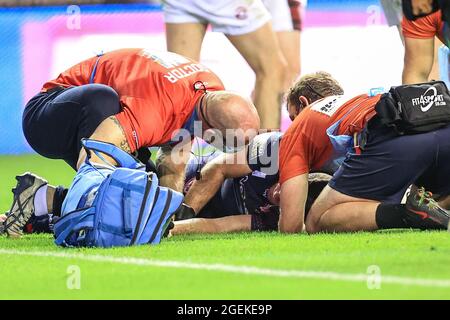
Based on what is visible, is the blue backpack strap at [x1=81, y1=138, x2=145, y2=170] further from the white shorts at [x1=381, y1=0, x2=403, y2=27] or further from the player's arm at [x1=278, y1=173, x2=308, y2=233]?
the white shorts at [x1=381, y1=0, x2=403, y2=27]

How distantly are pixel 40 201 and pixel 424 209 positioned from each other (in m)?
2.29

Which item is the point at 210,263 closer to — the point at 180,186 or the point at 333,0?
the point at 180,186

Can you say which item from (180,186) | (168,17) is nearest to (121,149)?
(180,186)

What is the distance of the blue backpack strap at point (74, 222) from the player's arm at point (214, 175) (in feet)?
4.34

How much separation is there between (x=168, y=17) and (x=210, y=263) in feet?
20.8

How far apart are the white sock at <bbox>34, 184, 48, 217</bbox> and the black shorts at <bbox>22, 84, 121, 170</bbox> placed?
0.31 m

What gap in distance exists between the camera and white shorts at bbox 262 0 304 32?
1223 cm

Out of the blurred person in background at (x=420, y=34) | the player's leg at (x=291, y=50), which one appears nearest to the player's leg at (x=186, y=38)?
the player's leg at (x=291, y=50)

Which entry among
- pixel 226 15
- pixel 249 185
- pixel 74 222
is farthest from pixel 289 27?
pixel 74 222

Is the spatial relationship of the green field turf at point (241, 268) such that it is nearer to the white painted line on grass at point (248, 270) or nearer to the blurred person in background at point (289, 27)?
the white painted line on grass at point (248, 270)

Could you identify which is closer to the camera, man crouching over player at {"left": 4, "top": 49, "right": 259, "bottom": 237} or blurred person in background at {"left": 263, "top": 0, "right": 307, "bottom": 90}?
man crouching over player at {"left": 4, "top": 49, "right": 259, "bottom": 237}

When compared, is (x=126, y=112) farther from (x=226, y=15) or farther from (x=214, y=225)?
(x=226, y=15)

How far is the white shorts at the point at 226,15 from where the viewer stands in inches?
459

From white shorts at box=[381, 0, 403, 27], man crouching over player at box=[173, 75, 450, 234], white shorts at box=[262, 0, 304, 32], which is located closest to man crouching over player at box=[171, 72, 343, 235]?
man crouching over player at box=[173, 75, 450, 234]
